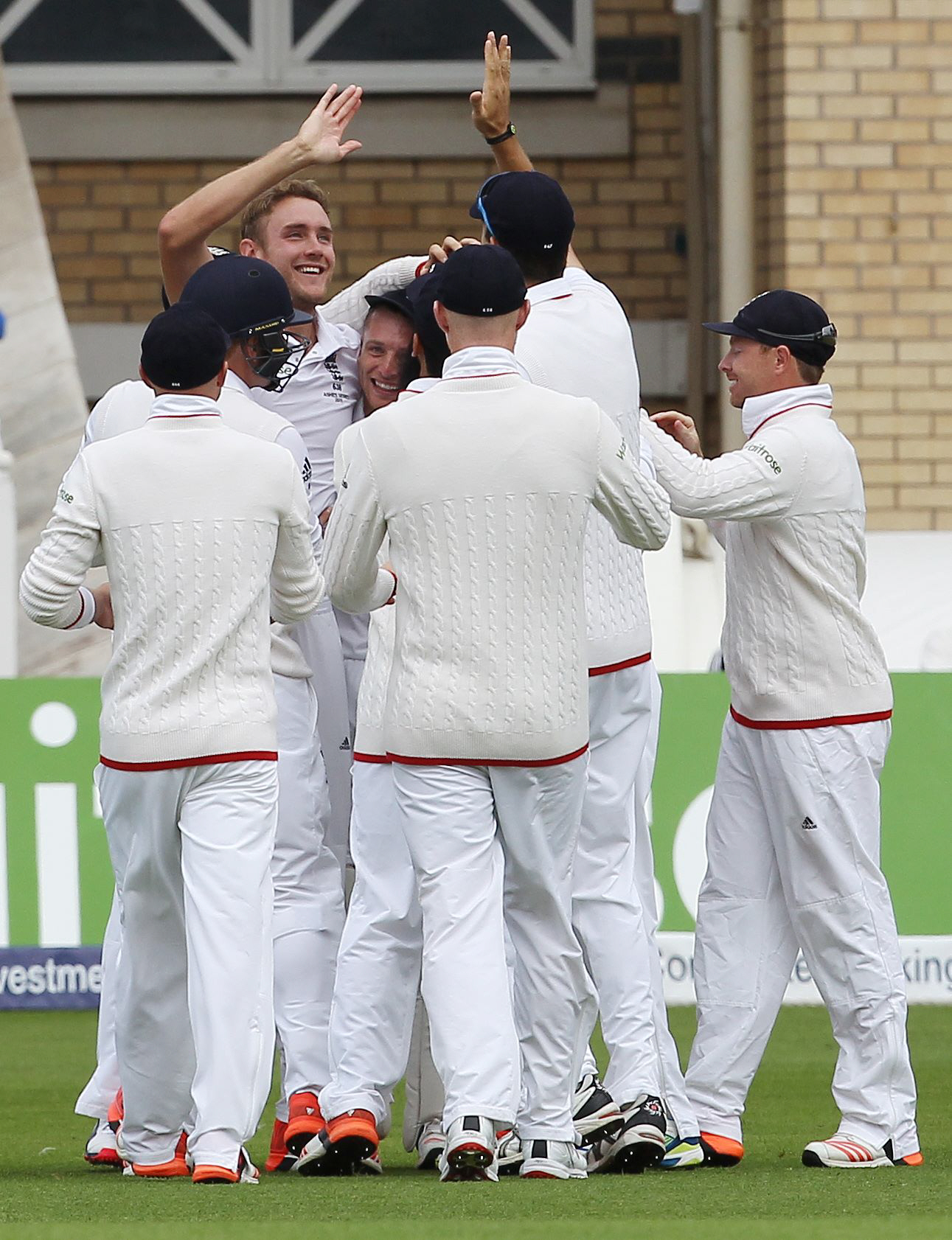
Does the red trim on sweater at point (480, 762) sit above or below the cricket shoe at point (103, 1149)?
above

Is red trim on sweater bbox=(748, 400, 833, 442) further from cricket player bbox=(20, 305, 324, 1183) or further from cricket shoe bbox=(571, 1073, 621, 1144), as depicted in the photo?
cricket shoe bbox=(571, 1073, 621, 1144)

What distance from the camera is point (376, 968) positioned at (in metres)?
5.04

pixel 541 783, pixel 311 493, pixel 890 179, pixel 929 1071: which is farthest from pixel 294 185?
pixel 890 179

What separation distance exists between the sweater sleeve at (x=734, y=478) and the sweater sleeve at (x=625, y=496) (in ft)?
0.87

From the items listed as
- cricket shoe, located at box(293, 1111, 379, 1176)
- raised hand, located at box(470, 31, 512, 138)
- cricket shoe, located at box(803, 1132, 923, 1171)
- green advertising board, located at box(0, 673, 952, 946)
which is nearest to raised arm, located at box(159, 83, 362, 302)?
raised hand, located at box(470, 31, 512, 138)

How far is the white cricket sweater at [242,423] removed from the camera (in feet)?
17.0

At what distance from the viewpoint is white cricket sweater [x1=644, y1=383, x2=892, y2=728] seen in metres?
5.27

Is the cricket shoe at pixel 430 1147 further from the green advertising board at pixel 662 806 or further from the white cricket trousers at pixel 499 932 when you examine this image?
the green advertising board at pixel 662 806

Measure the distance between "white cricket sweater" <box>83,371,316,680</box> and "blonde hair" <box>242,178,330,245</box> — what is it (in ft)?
2.04

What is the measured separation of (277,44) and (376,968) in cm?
899

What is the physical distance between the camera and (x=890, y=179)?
11219 mm

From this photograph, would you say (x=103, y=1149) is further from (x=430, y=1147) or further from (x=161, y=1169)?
(x=430, y=1147)

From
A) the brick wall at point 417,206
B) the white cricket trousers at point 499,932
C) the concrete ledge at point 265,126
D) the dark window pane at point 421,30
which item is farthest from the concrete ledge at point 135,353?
the white cricket trousers at point 499,932

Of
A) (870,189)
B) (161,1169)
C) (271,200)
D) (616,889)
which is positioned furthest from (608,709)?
(870,189)
